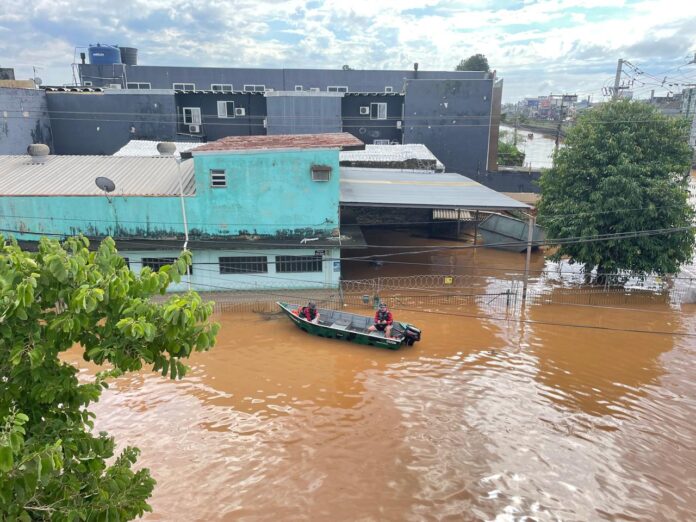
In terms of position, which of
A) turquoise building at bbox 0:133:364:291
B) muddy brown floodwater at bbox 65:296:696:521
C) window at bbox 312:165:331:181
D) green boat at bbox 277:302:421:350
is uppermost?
window at bbox 312:165:331:181

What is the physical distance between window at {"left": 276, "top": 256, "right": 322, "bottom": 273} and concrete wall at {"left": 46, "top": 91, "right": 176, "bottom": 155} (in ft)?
70.1

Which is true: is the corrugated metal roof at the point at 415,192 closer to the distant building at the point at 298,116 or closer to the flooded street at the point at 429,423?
the flooded street at the point at 429,423

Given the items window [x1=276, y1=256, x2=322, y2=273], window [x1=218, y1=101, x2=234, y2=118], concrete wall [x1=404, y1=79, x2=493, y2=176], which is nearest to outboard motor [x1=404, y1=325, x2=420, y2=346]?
window [x1=276, y1=256, x2=322, y2=273]

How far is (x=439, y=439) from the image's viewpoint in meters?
13.8

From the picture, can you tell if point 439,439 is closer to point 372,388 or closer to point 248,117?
point 372,388

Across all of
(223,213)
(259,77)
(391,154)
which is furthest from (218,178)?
(259,77)

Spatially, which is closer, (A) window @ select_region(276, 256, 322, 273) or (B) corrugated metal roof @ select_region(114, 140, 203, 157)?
(A) window @ select_region(276, 256, 322, 273)

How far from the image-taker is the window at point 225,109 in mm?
38812

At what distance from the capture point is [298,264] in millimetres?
22812

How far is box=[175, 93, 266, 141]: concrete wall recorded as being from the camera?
127ft

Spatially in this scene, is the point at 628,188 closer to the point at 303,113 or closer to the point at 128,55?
the point at 303,113

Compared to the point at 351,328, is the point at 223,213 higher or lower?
higher

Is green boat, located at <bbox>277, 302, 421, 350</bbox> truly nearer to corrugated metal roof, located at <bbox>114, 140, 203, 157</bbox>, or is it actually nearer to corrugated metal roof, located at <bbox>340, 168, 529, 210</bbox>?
corrugated metal roof, located at <bbox>340, 168, 529, 210</bbox>

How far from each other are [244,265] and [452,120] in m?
24.4
